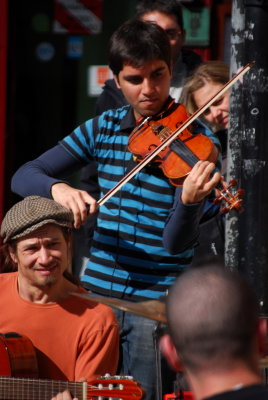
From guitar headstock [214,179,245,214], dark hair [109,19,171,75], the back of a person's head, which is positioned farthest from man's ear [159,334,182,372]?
dark hair [109,19,171,75]

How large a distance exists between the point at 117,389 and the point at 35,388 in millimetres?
293

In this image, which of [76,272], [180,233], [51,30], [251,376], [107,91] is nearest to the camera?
[251,376]

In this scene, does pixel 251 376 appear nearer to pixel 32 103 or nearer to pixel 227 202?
pixel 227 202

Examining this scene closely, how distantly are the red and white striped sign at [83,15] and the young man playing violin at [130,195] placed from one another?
274 centimetres

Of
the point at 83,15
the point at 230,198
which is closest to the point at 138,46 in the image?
the point at 230,198

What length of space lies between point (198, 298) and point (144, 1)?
3366 millimetres

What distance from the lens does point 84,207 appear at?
12.6 ft

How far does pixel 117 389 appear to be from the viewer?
339cm

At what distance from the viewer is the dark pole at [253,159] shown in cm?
413

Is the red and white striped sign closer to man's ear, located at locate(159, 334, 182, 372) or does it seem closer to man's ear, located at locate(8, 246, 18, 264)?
man's ear, located at locate(8, 246, 18, 264)

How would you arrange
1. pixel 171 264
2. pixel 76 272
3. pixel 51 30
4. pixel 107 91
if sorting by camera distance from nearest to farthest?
1. pixel 171 264
2. pixel 107 91
3. pixel 76 272
4. pixel 51 30

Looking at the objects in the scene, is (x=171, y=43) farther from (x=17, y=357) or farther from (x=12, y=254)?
(x=17, y=357)

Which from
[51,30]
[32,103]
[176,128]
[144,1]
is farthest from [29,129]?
[176,128]

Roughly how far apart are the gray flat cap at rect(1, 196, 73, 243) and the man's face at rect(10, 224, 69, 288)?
3cm
